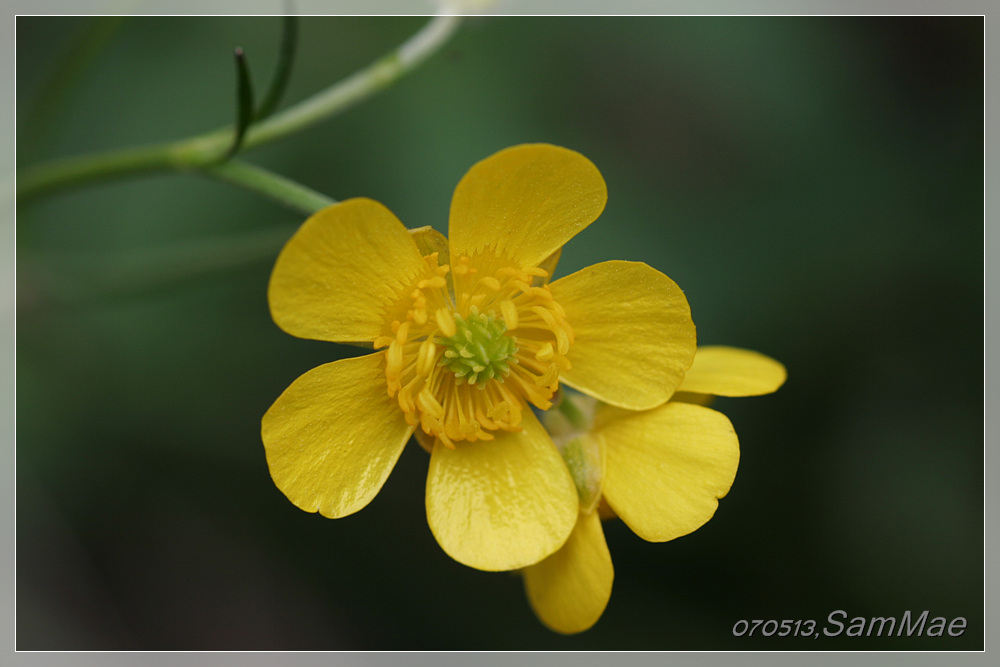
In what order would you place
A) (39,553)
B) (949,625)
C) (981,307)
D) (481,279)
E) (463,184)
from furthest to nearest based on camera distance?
(39,553)
(981,307)
(949,625)
(481,279)
(463,184)

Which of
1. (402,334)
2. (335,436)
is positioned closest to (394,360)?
(402,334)

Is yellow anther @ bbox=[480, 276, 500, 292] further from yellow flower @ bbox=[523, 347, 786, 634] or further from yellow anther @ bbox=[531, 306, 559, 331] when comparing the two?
yellow flower @ bbox=[523, 347, 786, 634]

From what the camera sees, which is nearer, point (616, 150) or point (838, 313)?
point (838, 313)

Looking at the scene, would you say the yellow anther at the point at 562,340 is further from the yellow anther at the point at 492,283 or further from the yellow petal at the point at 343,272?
the yellow petal at the point at 343,272

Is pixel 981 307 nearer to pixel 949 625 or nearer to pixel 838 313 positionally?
pixel 838 313

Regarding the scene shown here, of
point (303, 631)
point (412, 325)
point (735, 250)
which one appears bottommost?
point (303, 631)

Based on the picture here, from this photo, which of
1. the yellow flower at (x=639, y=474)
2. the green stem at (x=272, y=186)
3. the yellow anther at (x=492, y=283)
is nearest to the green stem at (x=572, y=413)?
the yellow flower at (x=639, y=474)

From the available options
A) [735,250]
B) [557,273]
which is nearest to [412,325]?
[557,273]
